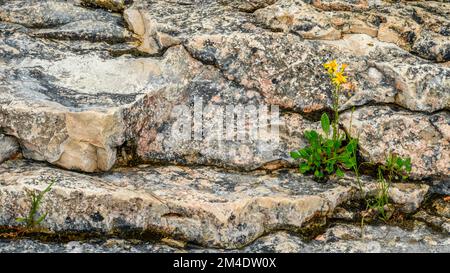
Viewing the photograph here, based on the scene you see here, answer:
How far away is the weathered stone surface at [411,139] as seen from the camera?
221 inches

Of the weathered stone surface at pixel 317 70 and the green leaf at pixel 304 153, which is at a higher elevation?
the weathered stone surface at pixel 317 70

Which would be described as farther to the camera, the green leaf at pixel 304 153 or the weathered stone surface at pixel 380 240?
the green leaf at pixel 304 153

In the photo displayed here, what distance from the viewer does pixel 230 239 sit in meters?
4.91

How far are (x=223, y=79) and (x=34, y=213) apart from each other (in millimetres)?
2279

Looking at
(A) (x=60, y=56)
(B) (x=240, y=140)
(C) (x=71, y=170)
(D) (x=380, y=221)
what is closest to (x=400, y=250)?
(D) (x=380, y=221)

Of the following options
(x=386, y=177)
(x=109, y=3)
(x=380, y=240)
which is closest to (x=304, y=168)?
(x=386, y=177)

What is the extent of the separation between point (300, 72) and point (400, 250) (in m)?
2.05

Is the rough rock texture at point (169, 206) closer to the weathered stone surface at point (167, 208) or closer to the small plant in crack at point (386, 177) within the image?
the weathered stone surface at point (167, 208)

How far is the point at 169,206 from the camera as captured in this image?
5.00 meters

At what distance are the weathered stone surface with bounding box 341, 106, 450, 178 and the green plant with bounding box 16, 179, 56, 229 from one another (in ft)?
9.47

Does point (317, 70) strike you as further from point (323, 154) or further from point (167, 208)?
point (167, 208)

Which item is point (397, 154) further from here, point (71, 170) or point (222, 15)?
point (71, 170)

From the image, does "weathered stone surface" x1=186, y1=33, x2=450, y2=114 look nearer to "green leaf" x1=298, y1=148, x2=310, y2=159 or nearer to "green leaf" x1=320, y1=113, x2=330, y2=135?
"green leaf" x1=320, y1=113, x2=330, y2=135

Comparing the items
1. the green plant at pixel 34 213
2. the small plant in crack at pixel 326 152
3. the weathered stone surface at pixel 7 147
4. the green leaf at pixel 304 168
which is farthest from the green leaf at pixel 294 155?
the weathered stone surface at pixel 7 147
